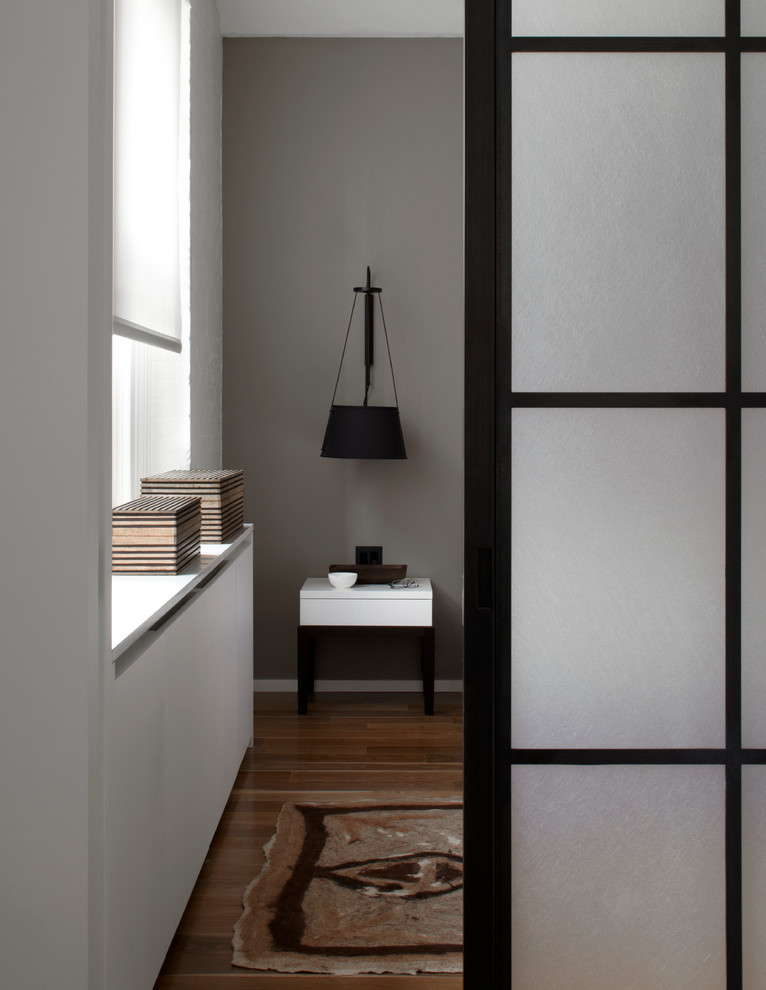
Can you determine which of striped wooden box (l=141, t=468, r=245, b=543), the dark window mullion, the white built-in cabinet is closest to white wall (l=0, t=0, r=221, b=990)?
the white built-in cabinet

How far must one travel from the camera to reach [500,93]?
1.45m

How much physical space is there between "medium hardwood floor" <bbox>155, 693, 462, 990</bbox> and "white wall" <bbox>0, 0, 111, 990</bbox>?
731 mm

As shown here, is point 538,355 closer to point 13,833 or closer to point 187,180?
point 13,833

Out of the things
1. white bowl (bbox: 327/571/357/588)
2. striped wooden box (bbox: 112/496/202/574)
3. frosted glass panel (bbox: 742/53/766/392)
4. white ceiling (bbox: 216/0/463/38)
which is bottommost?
white bowl (bbox: 327/571/357/588)

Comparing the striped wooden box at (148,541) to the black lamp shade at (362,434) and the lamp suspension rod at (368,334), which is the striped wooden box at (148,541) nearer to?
the black lamp shade at (362,434)

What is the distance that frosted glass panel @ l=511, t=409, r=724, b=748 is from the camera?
1.46 meters

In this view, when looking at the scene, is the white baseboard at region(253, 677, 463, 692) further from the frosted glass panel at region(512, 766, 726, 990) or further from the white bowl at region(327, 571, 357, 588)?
the frosted glass panel at region(512, 766, 726, 990)

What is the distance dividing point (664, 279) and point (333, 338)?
111 inches

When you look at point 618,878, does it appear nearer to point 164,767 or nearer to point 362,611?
point 164,767

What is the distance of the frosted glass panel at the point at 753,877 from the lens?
1.46m

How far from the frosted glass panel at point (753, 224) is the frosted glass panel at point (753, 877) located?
0.64m

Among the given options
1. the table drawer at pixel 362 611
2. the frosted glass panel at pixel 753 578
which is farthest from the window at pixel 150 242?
the frosted glass panel at pixel 753 578

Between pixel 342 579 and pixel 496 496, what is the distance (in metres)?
2.49

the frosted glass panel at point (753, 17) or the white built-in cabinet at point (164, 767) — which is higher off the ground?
the frosted glass panel at point (753, 17)
